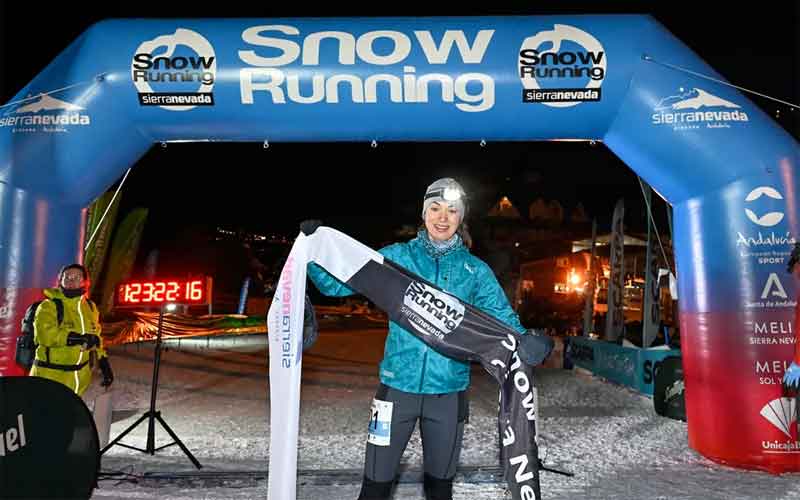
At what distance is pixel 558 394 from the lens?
33.6 feet

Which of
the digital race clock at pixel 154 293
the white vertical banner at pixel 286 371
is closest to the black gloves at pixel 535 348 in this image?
the white vertical banner at pixel 286 371

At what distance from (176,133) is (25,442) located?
11.9ft

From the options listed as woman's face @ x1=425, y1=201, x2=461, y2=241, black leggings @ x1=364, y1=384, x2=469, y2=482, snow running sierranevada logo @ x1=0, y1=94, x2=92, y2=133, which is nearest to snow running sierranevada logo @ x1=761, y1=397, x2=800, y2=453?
black leggings @ x1=364, y1=384, x2=469, y2=482

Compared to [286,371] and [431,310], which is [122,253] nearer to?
[286,371]

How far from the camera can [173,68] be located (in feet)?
17.8

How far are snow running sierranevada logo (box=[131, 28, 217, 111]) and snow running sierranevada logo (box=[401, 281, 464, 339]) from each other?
3.40 metres

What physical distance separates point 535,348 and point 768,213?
3662 mm

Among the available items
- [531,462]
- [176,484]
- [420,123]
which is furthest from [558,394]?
[531,462]

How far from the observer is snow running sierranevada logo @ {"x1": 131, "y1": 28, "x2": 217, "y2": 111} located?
214 inches

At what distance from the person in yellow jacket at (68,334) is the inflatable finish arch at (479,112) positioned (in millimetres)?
575

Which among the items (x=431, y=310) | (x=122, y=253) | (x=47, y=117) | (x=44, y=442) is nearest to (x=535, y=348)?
(x=431, y=310)

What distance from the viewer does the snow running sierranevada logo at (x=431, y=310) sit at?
2.97m

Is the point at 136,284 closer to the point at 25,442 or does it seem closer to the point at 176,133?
the point at 176,133

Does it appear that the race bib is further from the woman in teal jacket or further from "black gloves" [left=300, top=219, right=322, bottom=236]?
"black gloves" [left=300, top=219, right=322, bottom=236]
